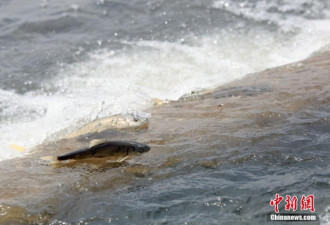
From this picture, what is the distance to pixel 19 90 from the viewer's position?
9.57 metres

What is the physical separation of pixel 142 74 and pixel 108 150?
5351 millimetres

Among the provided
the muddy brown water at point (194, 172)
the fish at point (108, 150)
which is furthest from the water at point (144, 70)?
the fish at point (108, 150)

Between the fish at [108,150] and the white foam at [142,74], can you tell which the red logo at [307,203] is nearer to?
the fish at [108,150]

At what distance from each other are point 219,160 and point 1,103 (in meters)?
5.50

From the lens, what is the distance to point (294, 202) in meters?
4.09

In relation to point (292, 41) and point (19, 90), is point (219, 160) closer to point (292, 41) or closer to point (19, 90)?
point (19, 90)

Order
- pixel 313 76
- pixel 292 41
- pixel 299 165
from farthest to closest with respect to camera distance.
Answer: pixel 292 41
pixel 313 76
pixel 299 165

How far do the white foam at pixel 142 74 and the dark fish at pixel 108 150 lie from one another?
2116 millimetres

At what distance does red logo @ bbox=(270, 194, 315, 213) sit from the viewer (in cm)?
401

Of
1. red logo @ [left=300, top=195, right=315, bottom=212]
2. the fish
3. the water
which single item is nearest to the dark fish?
the fish

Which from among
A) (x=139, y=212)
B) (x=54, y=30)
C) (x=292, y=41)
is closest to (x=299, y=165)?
(x=139, y=212)

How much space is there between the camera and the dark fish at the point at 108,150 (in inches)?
186

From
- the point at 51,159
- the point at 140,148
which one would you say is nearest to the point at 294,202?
the point at 140,148

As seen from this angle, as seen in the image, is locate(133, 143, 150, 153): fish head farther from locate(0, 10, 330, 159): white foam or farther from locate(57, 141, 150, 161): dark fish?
locate(0, 10, 330, 159): white foam
